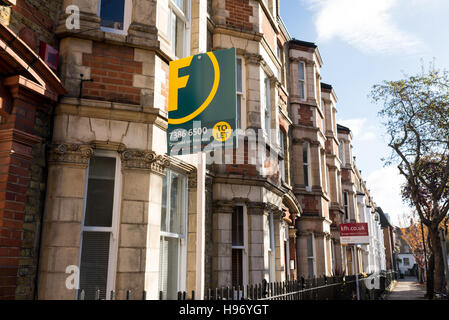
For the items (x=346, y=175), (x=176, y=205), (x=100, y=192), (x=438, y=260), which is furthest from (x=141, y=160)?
(x=346, y=175)

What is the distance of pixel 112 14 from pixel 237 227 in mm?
5810

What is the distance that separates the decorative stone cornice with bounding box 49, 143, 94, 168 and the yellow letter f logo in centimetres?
148

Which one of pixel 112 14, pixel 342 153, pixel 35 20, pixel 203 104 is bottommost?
pixel 203 104

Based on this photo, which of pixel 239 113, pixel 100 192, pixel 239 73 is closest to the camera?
pixel 100 192

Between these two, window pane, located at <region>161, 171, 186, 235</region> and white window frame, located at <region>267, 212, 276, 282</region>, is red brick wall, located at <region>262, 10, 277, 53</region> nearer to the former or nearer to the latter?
white window frame, located at <region>267, 212, 276, 282</region>

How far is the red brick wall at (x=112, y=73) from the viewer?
665 centimetres

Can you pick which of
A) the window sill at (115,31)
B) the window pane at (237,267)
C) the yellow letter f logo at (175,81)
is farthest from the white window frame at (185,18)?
the window pane at (237,267)

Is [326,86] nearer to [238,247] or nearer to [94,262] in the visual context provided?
[238,247]

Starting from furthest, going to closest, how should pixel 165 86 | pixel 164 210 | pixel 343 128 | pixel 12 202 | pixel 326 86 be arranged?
1. pixel 343 128
2. pixel 326 86
3. pixel 164 210
4. pixel 165 86
5. pixel 12 202

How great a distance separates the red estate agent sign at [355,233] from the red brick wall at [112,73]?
8847mm

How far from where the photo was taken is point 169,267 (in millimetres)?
7750

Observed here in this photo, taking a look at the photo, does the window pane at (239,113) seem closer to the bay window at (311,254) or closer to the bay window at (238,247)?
the bay window at (238,247)

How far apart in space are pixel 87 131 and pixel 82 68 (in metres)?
1.11
